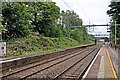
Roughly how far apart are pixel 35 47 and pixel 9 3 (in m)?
8.61

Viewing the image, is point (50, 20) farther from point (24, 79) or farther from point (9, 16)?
point (24, 79)

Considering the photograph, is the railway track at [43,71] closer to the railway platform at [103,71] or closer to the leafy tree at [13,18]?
the railway platform at [103,71]

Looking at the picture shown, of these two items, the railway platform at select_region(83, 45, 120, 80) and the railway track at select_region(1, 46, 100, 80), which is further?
the railway track at select_region(1, 46, 100, 80)

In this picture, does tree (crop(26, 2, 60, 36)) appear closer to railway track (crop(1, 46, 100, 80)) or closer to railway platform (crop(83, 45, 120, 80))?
railway track (crop(1, 46, 100, 80))

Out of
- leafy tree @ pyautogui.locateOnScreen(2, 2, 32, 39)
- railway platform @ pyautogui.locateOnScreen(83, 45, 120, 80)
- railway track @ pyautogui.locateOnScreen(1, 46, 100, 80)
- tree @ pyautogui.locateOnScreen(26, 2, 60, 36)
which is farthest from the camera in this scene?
tree @ pyautogui.locateOnScreen(26, 2, 60, 36)

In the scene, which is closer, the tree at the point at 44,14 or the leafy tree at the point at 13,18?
the leafy tree at the point at 13,18

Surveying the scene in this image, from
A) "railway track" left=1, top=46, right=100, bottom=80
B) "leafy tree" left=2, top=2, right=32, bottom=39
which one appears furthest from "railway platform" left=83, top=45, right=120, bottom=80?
"leafy tree" left=2, top=2, right=32, bottom=39

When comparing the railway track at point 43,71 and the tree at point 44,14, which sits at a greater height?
the tree at point 44,14

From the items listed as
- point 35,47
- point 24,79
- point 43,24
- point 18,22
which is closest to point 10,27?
point 18,22

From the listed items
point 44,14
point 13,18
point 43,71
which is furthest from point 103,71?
point 44,14

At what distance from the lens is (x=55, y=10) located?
2516 inches

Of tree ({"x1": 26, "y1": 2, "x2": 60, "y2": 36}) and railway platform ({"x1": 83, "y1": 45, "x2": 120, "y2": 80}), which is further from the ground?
tree ({"x1": 26, "y1": 2, "x2": 60, "y2": 36})

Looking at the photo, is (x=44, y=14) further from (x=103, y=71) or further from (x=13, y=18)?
(x=103, y=71)

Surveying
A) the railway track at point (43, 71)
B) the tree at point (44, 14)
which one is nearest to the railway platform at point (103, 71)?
the railway track at point (43, 71)
